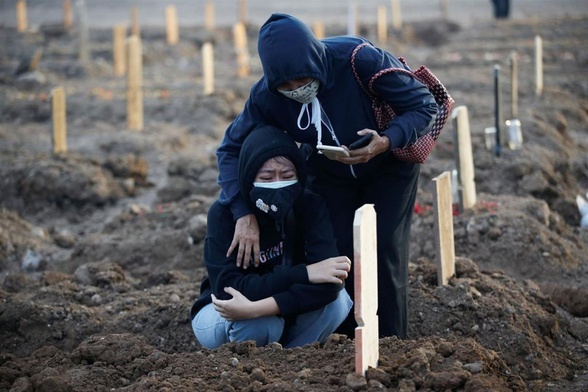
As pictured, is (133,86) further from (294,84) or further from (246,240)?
(294,84)

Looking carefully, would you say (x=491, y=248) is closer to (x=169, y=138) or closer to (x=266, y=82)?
(x=266, y=82)

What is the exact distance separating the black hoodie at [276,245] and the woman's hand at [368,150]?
0.80ft

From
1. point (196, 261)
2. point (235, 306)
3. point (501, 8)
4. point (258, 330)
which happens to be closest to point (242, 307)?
point (235, 306)

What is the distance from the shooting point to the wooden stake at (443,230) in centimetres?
603

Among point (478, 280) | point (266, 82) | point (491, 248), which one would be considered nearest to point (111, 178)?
point (491, 248)

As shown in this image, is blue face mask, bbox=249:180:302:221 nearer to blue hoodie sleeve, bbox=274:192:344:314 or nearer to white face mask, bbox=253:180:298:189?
white face mask, bbox=253:180:298:189

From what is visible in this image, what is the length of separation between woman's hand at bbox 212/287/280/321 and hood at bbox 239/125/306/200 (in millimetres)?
494

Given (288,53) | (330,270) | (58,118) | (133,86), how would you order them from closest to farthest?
(288,53), (330,270), (58,118), (133,86)

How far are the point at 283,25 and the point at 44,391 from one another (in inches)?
78.2

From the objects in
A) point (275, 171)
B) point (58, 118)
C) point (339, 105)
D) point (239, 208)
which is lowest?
point (58, 118)

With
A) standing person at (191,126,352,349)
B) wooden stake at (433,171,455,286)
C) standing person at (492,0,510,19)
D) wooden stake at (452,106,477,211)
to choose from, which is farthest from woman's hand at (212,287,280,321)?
standing person at (492,0,510,19)

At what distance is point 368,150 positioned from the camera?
4.86 meters

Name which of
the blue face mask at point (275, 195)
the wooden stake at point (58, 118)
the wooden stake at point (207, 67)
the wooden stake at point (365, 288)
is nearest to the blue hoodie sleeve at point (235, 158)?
the blue face mask at point (275, 195)

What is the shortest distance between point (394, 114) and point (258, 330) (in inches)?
50.9
